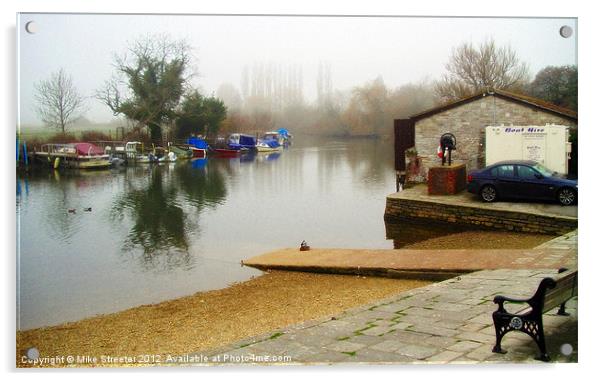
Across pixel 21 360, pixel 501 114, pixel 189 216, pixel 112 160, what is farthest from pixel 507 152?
pixel 21 360

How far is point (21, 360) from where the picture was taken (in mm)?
5719

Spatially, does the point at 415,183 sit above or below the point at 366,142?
below

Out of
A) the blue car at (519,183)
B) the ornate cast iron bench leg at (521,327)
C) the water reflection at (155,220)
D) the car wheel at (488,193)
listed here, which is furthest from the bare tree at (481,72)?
the water reflection at (155,220)

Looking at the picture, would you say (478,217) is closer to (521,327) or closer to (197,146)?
(197,146)

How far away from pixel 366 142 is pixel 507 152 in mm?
2627

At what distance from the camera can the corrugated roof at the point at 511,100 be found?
7.88m

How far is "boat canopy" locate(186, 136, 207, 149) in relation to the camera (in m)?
8.52

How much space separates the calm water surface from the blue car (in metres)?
1.90

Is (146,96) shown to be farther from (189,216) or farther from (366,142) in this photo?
(366,142)

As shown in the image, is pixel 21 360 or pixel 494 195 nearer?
pixel 21 360

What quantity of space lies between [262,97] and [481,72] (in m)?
3.37

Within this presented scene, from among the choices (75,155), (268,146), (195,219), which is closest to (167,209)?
(195,219)

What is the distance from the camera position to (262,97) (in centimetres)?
793

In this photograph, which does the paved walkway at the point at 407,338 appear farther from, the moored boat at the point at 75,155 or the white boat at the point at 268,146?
the moored boat at the point at 75,155
